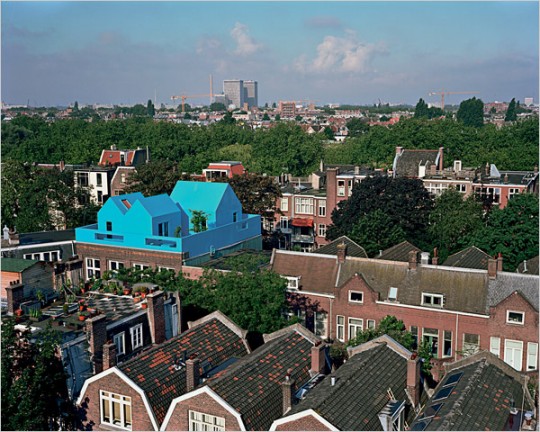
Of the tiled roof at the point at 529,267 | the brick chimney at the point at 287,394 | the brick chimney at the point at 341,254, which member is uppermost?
the brick chimney at the point at 341,254

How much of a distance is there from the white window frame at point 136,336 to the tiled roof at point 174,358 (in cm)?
219

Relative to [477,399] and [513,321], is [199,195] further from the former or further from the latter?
[477,399]

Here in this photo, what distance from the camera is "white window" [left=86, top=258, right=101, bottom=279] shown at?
47.7m

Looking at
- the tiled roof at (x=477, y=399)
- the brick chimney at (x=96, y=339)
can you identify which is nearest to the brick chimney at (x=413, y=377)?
the tiled roof at (x=477, y=399)

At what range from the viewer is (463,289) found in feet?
123

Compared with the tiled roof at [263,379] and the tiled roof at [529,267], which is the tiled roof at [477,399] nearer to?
the tiled roof at [263,379]

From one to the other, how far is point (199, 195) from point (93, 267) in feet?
Answer: 31.4

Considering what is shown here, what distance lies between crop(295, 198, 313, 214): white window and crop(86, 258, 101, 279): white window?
103 ft

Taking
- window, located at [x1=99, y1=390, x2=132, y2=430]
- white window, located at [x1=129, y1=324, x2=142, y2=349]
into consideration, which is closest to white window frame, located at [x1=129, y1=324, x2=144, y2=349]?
white window, located at [x1=129, y1=324, x2=142, y2=349]

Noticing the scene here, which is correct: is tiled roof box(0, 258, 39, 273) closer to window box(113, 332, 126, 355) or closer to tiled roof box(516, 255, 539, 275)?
window box(113, 332, 126, 355)

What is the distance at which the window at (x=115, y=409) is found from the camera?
26.0 m

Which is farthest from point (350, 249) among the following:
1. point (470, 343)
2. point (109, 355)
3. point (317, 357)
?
point (109, 355)

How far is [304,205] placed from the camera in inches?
2926

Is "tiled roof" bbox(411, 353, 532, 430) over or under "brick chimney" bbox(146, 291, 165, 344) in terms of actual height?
under
